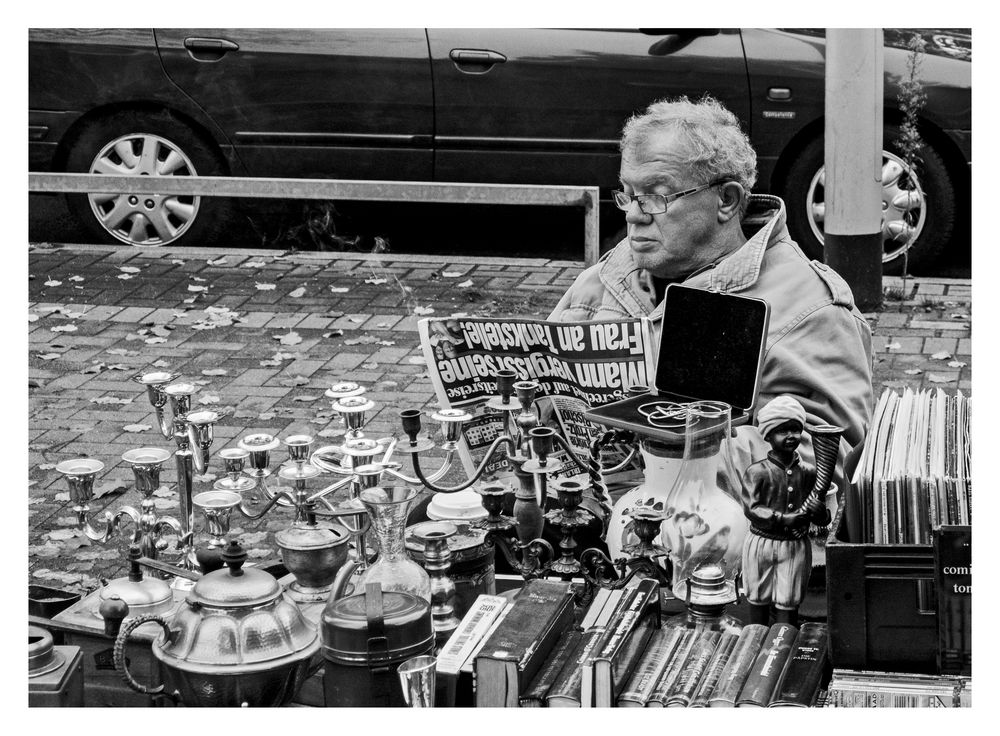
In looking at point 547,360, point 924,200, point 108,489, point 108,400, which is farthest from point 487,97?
point 547,360

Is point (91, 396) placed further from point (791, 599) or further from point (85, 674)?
point (791, 599)

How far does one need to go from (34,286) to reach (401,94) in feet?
7.66

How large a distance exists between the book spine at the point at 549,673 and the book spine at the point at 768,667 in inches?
10.3

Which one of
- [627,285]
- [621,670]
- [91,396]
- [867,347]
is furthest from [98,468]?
[91,396]

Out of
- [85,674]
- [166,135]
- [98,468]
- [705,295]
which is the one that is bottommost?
[85,674]

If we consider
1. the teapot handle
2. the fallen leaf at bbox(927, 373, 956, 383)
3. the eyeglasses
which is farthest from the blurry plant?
the teapot handle

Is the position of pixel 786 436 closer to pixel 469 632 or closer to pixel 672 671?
pixel 672 671

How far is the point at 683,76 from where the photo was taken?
23.9 ft

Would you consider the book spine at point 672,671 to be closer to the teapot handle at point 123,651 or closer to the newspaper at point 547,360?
the newspaper at point 547,360

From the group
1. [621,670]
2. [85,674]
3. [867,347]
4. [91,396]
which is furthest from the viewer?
[91,396]

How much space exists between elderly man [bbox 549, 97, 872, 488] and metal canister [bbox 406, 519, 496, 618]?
3.06 ft

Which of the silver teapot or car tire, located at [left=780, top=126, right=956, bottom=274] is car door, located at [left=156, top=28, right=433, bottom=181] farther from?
the silver teapot

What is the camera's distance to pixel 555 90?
728cm

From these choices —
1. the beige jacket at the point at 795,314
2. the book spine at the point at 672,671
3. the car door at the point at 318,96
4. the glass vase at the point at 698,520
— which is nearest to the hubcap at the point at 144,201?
the car door at the point at 318,96
